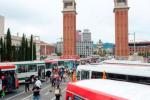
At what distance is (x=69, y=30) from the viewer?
105 metres

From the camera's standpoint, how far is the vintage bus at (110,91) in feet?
14.1

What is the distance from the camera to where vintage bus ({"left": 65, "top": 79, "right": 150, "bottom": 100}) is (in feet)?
14.1

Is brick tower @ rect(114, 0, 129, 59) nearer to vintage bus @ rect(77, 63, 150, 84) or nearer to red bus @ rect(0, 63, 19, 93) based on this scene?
red bus @ rect(0, 63, 19, 93)

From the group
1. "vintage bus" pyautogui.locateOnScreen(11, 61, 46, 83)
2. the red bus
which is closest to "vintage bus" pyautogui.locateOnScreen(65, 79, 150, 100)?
the red bus

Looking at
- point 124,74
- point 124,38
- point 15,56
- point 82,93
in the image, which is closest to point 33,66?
point 124,74

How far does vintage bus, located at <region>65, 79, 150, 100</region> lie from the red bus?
14.7m

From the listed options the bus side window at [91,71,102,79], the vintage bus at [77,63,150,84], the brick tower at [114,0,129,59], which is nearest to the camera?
the vintage bus at [77,63,150,84]

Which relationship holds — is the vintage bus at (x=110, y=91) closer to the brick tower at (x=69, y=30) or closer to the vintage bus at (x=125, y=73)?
the vintage bus at (x=125, y=73)

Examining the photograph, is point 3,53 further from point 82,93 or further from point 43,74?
point 82,93

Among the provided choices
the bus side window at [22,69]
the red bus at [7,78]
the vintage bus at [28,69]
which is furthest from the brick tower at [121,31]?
the red bus at [7,78]

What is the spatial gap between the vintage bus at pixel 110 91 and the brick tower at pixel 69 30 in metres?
97.0

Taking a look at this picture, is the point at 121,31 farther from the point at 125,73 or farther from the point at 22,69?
the point at 125,73

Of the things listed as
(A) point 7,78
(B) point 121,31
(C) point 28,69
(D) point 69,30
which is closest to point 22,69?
(C) point 28,69

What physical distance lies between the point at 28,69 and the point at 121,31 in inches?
2817
